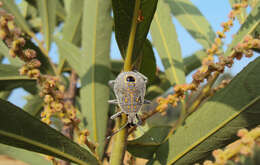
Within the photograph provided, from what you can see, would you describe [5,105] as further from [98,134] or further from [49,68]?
[49,68]

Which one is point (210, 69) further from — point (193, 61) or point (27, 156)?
point (193, 61)

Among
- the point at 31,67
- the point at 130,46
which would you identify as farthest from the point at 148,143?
the point at 31,67

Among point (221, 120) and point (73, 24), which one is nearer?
point (221, 120)

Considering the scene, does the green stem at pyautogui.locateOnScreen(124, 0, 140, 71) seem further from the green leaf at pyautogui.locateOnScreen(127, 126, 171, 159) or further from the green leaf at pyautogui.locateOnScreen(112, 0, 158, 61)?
the green leaf at pyautogui.locateOnScreen(127, 126, 171, 159)

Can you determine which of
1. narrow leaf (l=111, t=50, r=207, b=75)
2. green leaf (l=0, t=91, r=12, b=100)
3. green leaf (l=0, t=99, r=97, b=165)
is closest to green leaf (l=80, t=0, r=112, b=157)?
green leaf (l=0, t=99, r=97, b=165)

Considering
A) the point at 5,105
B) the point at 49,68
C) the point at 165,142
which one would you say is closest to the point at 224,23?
the point at 165,142

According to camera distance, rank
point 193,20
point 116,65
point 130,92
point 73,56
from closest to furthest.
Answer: point 130,92 < point 73,56 < point 193,20 < point 116,65
